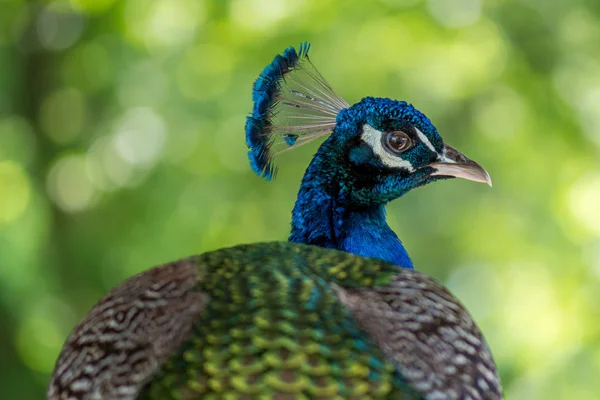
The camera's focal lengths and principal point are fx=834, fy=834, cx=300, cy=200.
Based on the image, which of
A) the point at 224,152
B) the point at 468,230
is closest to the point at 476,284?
the point at 468,230

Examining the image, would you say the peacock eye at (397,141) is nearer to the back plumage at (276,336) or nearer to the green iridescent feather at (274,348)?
the back plumage at (276,336)

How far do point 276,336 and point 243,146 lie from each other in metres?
4.02

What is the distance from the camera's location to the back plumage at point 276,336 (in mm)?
1075

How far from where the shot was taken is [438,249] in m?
5.38

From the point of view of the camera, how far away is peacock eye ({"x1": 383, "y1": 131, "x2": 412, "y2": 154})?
78.4 inches

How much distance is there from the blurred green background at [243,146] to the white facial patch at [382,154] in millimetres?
2814

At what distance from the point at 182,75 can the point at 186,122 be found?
10.8 inches

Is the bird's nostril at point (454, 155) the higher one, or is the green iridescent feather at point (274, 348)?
the bird's nostril at point (454, 155)

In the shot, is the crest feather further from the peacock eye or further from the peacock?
the peacock

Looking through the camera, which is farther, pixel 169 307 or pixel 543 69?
pixel 543 69

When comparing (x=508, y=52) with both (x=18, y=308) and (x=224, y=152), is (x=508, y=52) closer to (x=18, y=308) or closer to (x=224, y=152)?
(x=224, y=152)

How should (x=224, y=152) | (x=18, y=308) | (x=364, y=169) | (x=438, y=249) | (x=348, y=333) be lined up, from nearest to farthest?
(x=348, y=333), (x=364, y=169), (x=18, y=308), (x=224, y=152), (x=438, y=249)

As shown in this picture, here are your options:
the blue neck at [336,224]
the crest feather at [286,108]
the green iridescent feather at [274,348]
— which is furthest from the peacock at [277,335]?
the crest feather at [286,108]

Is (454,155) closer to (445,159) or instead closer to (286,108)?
(445,159)
